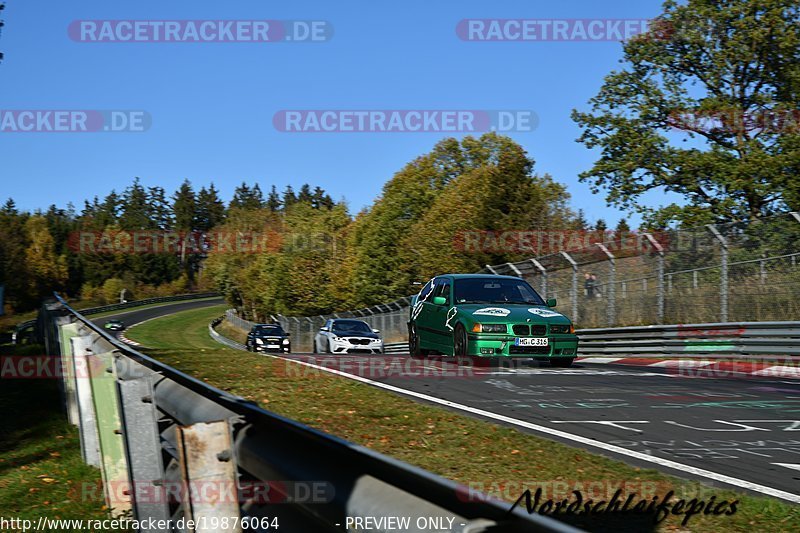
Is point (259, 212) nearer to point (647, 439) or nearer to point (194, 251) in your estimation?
point (194, 251)

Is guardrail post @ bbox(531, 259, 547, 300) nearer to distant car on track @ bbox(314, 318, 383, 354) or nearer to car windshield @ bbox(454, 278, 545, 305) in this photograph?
distant car on track @ bbox(314, 318, 383, 354)

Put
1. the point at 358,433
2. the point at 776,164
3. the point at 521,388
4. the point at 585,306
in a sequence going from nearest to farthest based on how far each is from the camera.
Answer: the point at 358,433 → the point at 521,388 → the point at 585,306 → the point at 776,164

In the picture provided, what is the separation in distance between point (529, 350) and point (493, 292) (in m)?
1.81

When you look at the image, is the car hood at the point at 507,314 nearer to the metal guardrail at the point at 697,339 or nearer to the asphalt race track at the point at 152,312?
the metal guardrail at the point at 697,339

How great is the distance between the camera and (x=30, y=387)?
11.7m

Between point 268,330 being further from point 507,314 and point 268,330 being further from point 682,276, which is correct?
point 507,314

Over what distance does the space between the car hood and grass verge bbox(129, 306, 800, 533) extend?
15.8 feet

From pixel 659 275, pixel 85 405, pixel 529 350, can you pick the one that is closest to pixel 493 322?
pixel 529 350

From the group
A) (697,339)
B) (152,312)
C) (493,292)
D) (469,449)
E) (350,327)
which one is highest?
(493,292)

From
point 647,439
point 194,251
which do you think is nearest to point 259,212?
point 194,251

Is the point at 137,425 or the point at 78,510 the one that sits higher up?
the point at 137,425

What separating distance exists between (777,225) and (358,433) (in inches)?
503

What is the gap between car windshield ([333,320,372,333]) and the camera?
28.6 meters

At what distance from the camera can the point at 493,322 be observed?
15.3m
